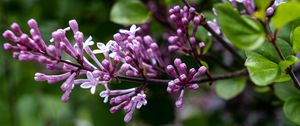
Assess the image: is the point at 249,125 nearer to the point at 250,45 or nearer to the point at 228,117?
the point at 228,117

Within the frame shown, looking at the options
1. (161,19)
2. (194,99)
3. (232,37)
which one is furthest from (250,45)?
(194,99)

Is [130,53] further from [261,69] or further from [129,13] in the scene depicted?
[129,13]

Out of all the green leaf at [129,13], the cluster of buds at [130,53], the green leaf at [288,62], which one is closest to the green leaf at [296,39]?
the green leaf at [288,62]

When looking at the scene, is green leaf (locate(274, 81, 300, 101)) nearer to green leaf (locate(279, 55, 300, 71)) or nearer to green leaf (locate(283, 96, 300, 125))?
green leaf (locate(283, 96, 300, 125))

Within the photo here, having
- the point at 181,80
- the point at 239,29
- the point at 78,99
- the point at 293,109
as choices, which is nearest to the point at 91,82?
the point at 181,80

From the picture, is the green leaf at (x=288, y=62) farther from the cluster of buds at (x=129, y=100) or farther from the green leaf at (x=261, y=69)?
the cluster of buds at (x=129, y=100)

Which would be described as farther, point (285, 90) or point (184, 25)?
point (285, 90)

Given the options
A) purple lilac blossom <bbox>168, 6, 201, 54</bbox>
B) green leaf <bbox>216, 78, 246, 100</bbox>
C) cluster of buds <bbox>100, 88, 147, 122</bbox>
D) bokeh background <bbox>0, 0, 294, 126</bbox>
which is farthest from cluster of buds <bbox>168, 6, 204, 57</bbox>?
bokeh background <bbox>0, 0, 294, 126</bbox>
